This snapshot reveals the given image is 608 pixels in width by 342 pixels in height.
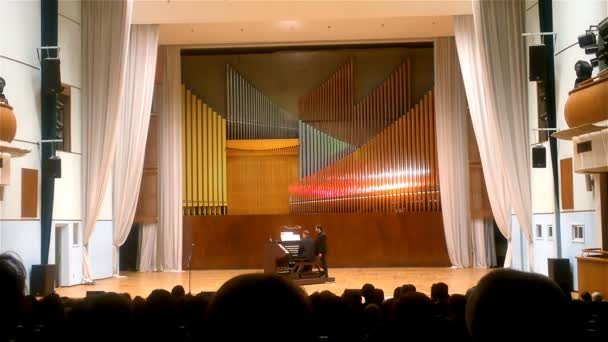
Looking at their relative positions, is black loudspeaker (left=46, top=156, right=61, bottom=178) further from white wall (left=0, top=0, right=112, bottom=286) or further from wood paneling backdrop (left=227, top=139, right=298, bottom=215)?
wood paneling backdrop (left=227, top=139, right=298, bottom=215)

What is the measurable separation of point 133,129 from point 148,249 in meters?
3.68

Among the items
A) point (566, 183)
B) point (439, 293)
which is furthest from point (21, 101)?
point (439, 293)

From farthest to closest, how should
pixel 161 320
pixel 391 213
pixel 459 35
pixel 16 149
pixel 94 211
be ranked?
pixel 391 213
pixel 459 35
pixel 94 211
pixel 16 149
pixel 161 320

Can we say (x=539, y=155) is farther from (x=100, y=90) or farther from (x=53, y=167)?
(x=100, y=90)

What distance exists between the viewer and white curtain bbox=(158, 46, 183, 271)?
1728 centimetres

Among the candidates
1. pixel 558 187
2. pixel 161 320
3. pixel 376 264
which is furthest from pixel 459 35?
pixel 161 320

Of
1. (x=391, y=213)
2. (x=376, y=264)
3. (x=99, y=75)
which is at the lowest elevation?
(x=376, y=264)

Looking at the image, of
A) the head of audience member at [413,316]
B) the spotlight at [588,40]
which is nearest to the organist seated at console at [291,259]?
the spotlight at [588,40]

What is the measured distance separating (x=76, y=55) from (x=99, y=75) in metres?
0.68

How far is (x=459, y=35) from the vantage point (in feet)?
48.0

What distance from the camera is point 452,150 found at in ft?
56.1

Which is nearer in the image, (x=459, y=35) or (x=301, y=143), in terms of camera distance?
(x=459, y=35)

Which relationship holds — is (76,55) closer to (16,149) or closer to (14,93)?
(14,93)

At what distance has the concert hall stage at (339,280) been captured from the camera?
11961 millimetres
